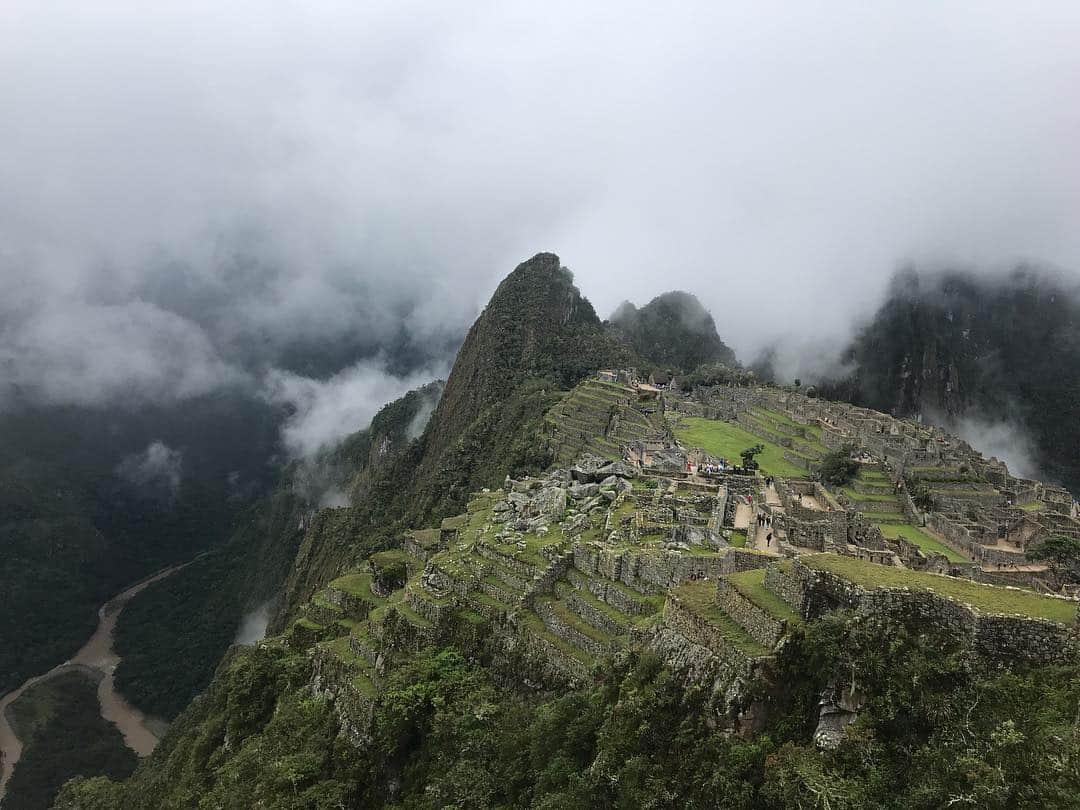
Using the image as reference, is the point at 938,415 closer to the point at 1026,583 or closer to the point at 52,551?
the point at 1026,583

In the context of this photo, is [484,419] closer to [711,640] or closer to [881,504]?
[881,504]

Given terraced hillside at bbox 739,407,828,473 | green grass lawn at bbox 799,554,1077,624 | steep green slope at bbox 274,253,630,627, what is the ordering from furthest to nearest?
steep green slope at bbox 274,253,630,627, terraced hillside at bbox 739,407,828,473, green grass lawn at bbox 799,554,1077,624

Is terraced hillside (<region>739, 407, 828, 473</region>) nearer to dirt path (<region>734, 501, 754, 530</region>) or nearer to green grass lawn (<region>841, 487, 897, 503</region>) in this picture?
green grass lawn (<region>841, 487, 897, 503</region>)

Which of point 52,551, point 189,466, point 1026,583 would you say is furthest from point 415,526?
point 189,466

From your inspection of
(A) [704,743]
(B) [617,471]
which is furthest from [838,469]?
(A) [704,743]

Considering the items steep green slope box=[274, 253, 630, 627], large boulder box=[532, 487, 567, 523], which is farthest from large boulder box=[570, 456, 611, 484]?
steep green slope box=[274, 253, 630, 627]

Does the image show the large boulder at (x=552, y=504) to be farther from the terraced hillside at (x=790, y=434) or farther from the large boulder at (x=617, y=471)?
the terraced hillside at (x=790, y=434)

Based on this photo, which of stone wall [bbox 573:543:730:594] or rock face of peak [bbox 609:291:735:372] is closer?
stone wall [bbox 573:543:730:594]
